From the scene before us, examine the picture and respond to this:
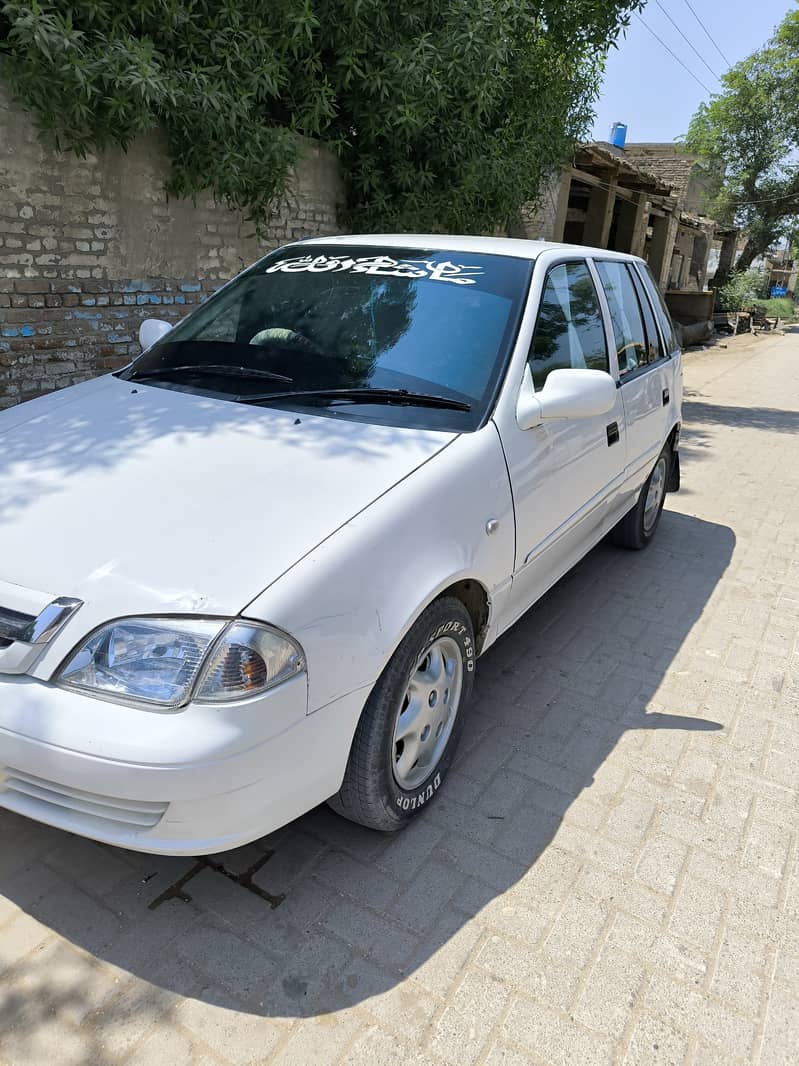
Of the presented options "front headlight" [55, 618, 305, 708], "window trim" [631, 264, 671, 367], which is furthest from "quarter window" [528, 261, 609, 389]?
"front headlight" [55, 618, 305, 708]

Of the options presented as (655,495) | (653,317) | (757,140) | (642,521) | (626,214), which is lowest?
(642,521)

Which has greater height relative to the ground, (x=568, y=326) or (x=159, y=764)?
(x=568, y=326)

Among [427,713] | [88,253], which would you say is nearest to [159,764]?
[427,713]

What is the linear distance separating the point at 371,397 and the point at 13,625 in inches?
55.1

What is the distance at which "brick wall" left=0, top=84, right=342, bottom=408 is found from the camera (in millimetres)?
5223

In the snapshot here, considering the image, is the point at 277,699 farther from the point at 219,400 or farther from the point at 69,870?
the point at 219,400

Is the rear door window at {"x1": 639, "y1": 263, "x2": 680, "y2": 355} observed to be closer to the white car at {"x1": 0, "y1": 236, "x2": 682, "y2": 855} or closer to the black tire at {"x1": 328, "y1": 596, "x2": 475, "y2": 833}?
the white car at {"x1": 0, "y1": 236, "x2": 682, "y2": 855}

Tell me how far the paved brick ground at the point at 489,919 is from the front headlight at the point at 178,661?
803 millimetres

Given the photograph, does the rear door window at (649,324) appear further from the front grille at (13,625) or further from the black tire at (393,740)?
the front grille at (13,625)

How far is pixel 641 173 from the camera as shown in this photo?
15883 millimetres

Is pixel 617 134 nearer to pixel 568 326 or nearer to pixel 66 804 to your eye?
pixel 568 326

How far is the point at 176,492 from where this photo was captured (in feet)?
7.21

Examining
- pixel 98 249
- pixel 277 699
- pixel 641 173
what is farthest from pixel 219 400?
pixel 641 173

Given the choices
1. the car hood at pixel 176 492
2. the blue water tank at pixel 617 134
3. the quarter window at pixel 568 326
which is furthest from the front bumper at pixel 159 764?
the blue water tank at pixel 617 134
